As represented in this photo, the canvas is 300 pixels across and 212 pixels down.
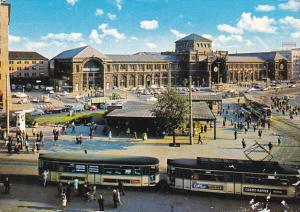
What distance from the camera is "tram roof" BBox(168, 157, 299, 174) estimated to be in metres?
24.2

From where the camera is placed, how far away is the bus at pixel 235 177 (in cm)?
2386

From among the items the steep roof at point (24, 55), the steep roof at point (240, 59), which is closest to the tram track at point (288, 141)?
the steep roof at point (240, 59)

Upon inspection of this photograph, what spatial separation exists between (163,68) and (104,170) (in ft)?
373

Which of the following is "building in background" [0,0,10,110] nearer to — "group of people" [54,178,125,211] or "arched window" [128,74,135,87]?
"group of people" [54,178,125,211]

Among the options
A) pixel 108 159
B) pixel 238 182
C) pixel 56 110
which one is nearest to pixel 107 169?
pixel 108 159

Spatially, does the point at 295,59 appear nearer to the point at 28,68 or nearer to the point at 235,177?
the point at 28,68

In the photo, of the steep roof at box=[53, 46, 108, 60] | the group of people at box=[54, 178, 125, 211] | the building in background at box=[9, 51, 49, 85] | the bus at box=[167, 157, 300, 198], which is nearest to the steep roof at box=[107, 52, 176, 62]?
the steep roof at box=[53, 46, 108, 60]

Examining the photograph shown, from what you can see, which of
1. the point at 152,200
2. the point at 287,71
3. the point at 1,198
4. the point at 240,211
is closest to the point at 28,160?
the point at 1,198

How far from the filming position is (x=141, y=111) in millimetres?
48656

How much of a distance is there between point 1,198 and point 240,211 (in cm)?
1378

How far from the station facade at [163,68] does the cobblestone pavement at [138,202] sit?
87.8m

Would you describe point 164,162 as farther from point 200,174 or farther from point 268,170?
point 268,170

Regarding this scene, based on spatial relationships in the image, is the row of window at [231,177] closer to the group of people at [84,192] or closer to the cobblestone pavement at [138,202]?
the cobblestone pavement at [138,202]

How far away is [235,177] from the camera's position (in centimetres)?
2458
